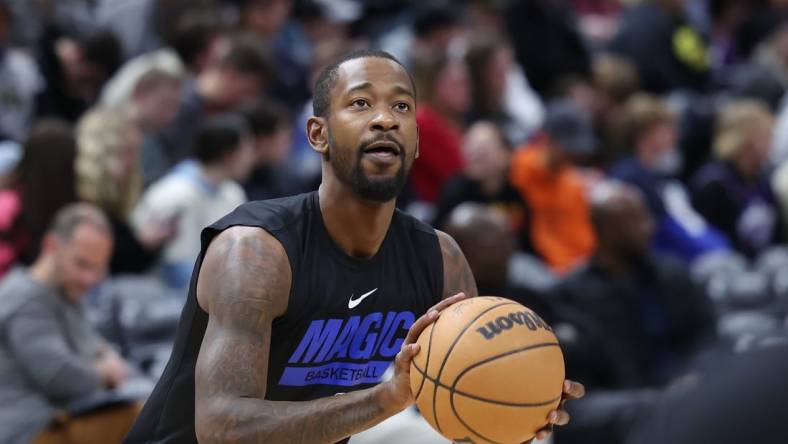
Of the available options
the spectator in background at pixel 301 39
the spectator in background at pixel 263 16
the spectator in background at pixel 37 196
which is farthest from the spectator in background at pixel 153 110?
the spectator in background at pixel 263 16

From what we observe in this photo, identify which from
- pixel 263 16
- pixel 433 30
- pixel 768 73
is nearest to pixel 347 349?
pixel 263 16

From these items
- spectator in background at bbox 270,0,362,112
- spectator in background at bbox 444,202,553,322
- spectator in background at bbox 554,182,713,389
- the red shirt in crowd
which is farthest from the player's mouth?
spectator in background at bbox 270,0,362,112

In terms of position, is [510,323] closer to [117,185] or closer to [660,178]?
[117,185]

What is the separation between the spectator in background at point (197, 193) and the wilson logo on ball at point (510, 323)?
12.5ft

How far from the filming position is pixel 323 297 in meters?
4.10

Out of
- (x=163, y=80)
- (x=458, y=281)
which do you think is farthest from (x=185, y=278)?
(x=458, y=281)

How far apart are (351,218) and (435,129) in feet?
16.7

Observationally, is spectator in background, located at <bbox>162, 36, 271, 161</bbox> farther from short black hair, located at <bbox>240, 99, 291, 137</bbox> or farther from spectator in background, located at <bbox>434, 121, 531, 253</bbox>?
spectator in background, located at <bbox>434, 121, 531, 253</bbox>

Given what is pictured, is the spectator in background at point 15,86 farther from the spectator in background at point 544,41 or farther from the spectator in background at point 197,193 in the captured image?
the spectator in background at point 544,41

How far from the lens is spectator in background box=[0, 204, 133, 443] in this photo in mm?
6066

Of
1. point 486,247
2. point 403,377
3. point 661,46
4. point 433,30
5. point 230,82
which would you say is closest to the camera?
point 403,377

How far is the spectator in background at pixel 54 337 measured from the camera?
6066 millimetres

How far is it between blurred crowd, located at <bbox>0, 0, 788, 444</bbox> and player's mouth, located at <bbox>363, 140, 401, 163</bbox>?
248 centimetres

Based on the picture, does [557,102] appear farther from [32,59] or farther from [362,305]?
[362,305]
